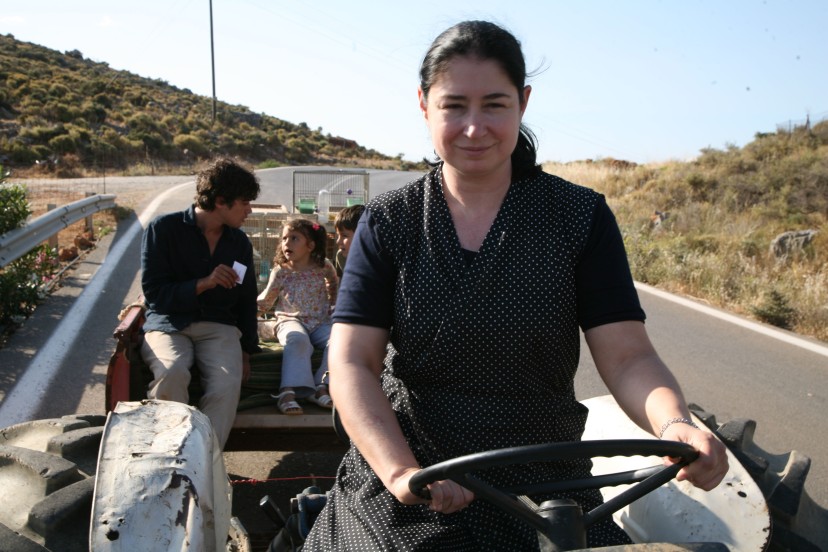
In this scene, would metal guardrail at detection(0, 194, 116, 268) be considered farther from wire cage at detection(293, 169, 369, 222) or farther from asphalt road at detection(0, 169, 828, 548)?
wire cage at detection(293, 169, 369, 222)

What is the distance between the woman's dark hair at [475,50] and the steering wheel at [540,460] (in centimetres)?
107

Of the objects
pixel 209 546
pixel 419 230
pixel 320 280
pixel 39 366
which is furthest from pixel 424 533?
pixel 39 366

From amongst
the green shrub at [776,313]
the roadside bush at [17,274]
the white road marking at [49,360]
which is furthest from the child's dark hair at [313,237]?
the green shrub at [776,313]

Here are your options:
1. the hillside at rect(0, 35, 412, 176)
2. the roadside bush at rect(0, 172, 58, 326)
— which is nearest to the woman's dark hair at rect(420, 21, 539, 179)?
the roadside bush at rect(0, 172, 58, 326)

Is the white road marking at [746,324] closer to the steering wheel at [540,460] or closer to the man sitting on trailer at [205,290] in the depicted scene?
the man sitting on trailer at [205,290]

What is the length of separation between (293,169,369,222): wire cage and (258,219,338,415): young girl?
2.70 m

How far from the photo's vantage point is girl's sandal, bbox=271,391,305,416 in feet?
14.6

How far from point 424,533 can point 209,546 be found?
574 mm

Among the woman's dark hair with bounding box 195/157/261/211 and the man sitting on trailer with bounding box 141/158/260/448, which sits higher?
the woman's dark hair with bounding box 195/157/261/211

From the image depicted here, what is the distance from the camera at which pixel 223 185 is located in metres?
5.01

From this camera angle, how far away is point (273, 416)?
14.6ft

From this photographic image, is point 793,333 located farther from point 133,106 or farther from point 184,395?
point 133,106

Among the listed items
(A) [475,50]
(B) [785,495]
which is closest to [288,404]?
(B) [785,495]

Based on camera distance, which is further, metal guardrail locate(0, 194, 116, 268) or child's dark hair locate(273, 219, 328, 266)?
metal guardrail locate(0, 194, 116, 268)
